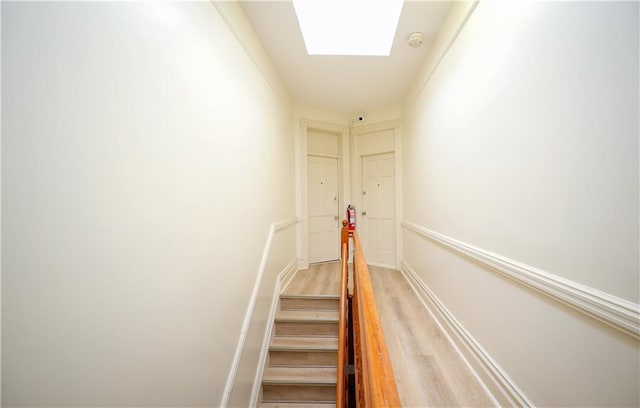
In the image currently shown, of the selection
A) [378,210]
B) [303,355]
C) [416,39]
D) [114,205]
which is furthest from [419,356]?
[416,39]

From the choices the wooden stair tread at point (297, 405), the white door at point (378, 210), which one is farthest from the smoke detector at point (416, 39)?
the wooden stair tread at point (297, 405)

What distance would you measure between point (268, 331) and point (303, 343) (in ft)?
1.32

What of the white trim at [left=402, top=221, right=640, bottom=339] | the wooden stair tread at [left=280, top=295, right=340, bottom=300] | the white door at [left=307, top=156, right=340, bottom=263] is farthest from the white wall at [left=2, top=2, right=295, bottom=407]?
the white door at [left=307, top=156, right=340, bottom=263]

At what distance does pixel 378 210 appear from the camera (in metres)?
4.11

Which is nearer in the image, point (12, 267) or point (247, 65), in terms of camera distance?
point (12, 267)

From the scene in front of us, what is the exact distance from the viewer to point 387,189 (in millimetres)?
4016

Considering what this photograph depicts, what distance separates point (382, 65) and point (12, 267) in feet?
10.5

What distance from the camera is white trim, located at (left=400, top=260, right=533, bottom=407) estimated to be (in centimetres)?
123

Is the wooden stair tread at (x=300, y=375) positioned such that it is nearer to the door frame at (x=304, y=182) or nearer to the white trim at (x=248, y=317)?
the white trim at (x=248, y=317)

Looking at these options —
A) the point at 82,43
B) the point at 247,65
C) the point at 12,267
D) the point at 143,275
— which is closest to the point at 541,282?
the point at 143,275

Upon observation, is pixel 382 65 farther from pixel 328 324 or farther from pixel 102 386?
pixel 102 386

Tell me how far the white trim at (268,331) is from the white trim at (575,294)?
2073 millimetres

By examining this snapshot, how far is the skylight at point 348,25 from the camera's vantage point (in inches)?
82.4

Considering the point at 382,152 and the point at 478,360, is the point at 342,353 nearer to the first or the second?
the point at 478,360
